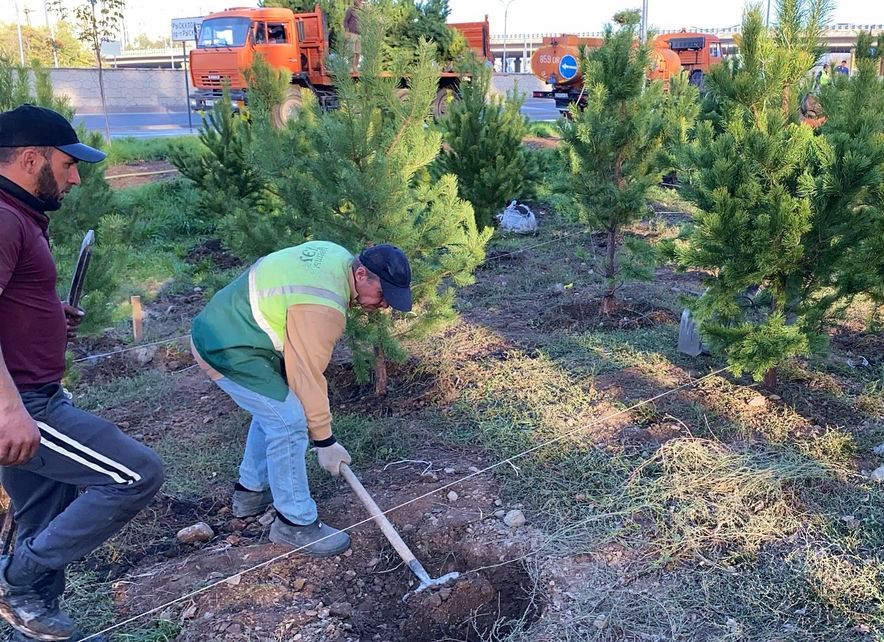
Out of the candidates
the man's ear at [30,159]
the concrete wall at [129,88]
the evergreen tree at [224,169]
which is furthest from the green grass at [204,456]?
the concrete wall at [129,88]

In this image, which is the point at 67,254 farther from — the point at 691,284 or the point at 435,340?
the point at 691,284

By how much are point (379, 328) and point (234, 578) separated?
5.98ft

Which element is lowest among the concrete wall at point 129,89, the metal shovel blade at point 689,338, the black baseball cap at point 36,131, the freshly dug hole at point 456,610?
the freshly dug hole at point 456,610

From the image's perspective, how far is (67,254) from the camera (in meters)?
4.57

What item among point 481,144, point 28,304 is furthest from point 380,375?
point 481,144

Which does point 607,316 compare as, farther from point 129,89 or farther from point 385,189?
point 129,89

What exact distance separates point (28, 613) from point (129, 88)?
30.1 m

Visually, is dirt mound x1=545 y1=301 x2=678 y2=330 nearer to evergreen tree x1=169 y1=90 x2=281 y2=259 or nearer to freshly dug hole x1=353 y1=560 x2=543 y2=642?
freshly dug hole x1=353 y1=560 x2=543 y2=642

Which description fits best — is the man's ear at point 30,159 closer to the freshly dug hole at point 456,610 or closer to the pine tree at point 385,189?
the pine tree at point 385,189

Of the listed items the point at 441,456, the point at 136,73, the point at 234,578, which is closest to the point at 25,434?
the point at 234,578

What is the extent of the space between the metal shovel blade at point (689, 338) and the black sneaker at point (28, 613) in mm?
4178

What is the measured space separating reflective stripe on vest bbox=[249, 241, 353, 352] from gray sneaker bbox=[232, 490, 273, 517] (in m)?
0.92

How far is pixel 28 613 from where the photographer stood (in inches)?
105

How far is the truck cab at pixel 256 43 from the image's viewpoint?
53.0ft
